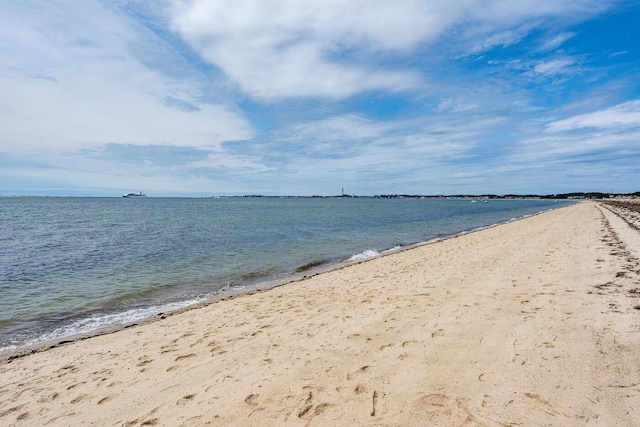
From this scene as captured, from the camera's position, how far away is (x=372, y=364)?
5129mm

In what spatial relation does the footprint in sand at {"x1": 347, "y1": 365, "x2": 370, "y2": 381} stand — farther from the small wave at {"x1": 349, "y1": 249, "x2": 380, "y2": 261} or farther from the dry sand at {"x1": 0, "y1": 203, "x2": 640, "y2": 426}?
the small wave at {"x1": 349, "y1": 249, "x2": 380, "y2": 261}

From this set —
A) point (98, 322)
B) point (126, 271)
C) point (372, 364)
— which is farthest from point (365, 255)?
point (372, 364)

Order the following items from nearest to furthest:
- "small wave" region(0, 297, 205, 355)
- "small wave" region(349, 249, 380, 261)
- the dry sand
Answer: the dry sand
"small wave" region(0, 297, 205, 355)
"small wave" region(349, 249, 380, 261)

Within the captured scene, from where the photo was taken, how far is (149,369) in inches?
230

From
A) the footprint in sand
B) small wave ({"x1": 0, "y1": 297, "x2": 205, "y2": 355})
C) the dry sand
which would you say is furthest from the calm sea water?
the footprint in sand

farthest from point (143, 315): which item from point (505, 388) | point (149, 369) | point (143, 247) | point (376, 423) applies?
point (143, 247)

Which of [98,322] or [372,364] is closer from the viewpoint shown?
[372,364]

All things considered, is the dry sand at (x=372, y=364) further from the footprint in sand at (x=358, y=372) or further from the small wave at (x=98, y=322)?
the small wave at (x=98, y=322)

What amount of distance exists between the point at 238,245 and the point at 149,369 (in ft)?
58.5

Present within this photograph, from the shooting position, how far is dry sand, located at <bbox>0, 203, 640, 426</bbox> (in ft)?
12.9

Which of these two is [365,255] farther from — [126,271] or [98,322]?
[98,322]

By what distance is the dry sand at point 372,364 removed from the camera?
393cm

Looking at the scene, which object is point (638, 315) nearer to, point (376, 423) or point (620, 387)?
point (620, 387)

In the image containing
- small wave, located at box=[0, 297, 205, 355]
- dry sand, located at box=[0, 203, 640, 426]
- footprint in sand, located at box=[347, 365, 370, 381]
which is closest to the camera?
dry sand, located at box=[0, 203, 640, 426]
